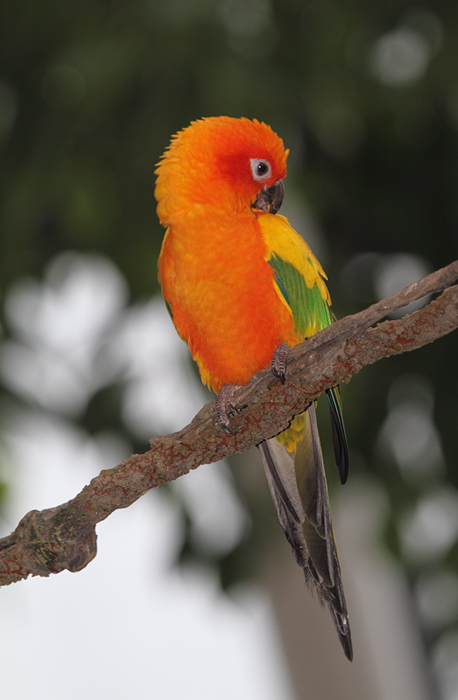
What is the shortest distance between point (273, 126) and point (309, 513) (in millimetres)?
1316

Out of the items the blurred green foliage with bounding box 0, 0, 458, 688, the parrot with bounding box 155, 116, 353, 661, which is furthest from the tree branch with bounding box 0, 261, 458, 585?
the blurred green foliage with bounding box 0, 0, 458, 688

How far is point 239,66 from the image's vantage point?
1954mm

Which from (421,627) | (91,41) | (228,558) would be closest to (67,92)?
(91,41)

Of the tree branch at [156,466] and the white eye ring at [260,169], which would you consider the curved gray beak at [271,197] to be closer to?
the white eye ring at [260,169]

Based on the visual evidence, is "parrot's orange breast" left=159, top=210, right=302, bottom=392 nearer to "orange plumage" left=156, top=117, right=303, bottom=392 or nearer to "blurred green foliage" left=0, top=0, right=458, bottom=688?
"orange plumage" left=156, top=117, right=303, bottom=392

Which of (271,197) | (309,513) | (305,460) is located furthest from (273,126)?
(309,513)

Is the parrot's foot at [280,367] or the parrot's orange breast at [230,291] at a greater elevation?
the parrot's orange breast at [230,291]

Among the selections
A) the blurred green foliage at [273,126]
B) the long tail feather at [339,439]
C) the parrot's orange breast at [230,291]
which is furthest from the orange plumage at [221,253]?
the blurred green foliage at [273,126]

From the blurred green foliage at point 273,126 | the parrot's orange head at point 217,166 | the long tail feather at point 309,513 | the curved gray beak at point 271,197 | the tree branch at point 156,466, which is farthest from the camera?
the blurred green foliage at point 273,126

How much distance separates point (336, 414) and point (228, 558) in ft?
5.37

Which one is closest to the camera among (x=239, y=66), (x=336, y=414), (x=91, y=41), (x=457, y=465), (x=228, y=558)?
(x=336, y=414)

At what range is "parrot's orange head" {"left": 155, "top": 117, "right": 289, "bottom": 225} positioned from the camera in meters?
1.47

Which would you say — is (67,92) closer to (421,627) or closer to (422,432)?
(422,432)

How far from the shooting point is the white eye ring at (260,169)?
1.52 m
